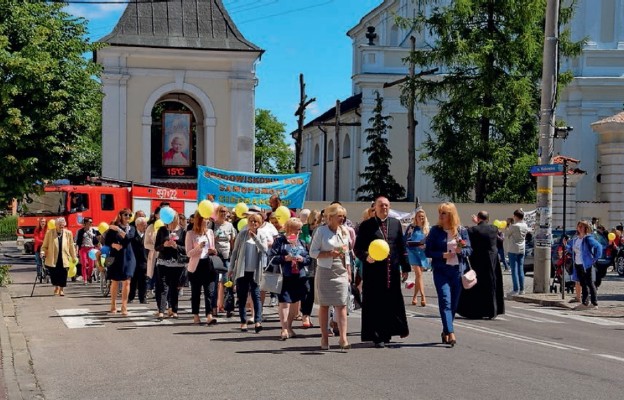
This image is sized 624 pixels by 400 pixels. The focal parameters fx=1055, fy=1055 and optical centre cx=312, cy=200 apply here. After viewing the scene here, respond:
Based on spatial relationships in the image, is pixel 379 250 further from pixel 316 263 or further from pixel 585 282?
pixel 585 282

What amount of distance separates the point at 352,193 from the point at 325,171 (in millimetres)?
→ 8968

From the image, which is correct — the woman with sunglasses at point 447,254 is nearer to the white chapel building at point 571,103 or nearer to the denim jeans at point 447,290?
the denim jeans at point 447,290

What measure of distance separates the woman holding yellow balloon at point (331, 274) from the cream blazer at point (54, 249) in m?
11.1

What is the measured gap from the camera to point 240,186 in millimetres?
28469

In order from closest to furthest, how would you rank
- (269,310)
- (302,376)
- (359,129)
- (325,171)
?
1. (302,376)
2. (269,310)
3. (359,129)
4. (325,171)

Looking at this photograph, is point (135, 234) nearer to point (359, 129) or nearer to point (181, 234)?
point (181, 234)

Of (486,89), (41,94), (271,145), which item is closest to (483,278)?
(41,94)

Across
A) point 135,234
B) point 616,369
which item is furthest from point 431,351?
point 135,234

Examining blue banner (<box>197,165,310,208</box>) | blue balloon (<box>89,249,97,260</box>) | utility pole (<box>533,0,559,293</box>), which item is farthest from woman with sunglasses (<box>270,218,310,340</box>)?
blue banner (<box>197,165,310,208</box>)

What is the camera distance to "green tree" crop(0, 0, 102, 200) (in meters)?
23.8

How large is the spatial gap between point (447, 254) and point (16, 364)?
5341 mm

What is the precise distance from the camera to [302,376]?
10.7m

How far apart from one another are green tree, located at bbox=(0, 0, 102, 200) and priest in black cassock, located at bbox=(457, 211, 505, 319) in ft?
37.2

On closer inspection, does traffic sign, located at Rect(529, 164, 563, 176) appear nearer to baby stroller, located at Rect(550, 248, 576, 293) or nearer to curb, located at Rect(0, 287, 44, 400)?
baby stroller, located at Rect(550, 248, 576, 293)
